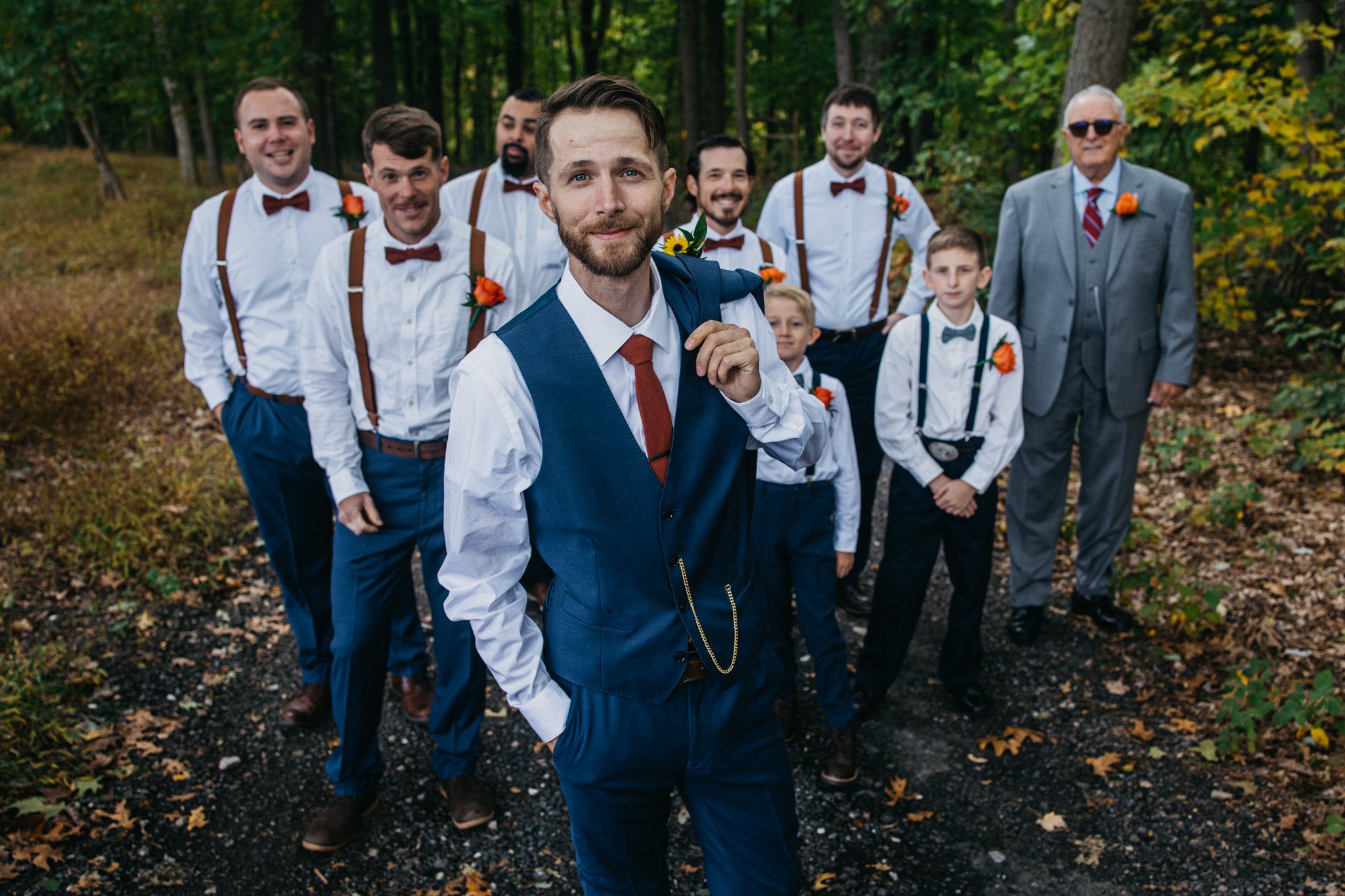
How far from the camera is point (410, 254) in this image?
3521 mm

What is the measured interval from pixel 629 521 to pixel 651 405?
266mm

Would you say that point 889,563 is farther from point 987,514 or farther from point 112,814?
point 112,814

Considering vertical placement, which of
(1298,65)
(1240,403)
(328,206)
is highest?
(1298,65)

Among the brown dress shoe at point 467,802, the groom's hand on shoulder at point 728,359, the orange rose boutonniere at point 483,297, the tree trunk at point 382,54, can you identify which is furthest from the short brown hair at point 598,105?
the tree trunk at point 382,54

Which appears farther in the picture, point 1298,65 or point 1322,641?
point 1298,65

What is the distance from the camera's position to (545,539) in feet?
6.95

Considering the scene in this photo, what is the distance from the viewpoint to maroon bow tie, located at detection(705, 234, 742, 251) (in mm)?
4562

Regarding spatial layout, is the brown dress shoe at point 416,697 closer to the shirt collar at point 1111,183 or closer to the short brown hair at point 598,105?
the short brown hair at point 598,105

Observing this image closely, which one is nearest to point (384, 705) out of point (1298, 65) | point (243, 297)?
point (243, 297)

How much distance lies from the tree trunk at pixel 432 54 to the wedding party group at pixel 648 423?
57.8 feet

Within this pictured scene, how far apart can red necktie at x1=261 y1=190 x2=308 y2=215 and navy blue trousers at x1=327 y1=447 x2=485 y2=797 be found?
1.42m

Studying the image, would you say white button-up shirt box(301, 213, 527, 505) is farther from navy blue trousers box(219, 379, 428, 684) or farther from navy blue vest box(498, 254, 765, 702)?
navy blue vest box(498, 254, 765, 702)

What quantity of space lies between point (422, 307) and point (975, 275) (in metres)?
2.35

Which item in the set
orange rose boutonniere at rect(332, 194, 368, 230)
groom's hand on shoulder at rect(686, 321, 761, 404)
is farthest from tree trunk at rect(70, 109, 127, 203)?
groom's hand on shoulder at rect(686, 321, 761, 404)
